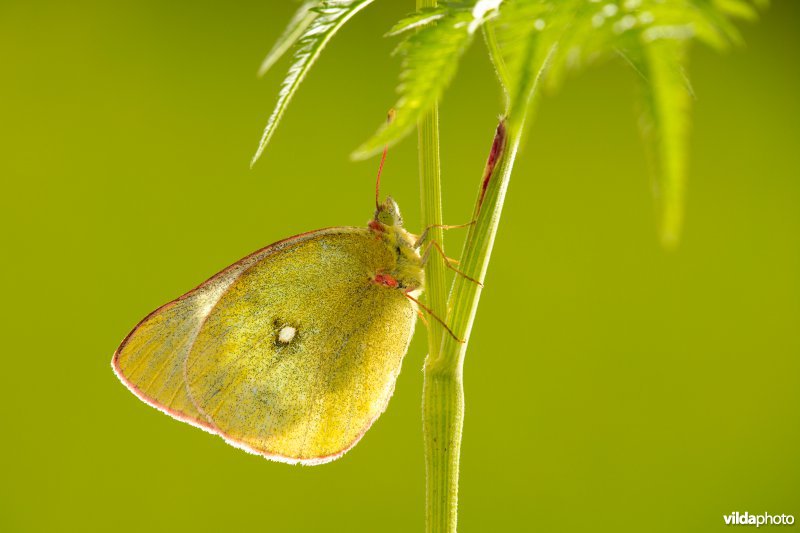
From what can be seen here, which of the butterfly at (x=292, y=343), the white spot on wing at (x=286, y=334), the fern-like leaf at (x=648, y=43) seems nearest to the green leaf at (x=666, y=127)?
the fern-like leaf at (x=648, y=43)

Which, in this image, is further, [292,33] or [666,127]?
[292,33]

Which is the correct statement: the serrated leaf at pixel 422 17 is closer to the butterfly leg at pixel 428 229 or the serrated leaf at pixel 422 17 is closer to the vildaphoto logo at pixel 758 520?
the butterfly leg at pixel 428 229

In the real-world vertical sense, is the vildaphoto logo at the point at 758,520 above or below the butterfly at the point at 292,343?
below

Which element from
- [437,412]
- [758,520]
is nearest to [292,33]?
[437,412]

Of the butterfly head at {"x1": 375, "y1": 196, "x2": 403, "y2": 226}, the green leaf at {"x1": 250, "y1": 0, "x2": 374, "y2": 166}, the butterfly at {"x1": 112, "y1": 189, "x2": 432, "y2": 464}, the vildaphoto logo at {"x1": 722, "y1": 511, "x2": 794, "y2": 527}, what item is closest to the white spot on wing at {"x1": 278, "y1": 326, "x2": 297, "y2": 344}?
the butterfly at {"x1": 112, "y1": 189, "x2": 432, "y2": 464}

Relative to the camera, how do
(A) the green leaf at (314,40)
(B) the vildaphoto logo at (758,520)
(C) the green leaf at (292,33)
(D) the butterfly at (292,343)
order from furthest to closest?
(B) the vildaphoto logo at (758,520) < (D) the butterfly at (292,343) < (C) the green leaf at (292,33) < (A) the green leaf at (314,40)

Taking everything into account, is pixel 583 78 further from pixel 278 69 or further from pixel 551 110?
pixel 278 69

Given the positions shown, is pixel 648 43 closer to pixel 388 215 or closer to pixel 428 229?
Result: pixel 428 229
